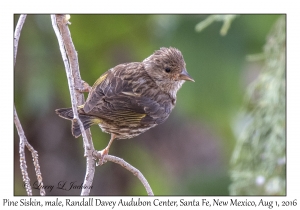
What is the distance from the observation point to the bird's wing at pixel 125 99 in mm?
4004

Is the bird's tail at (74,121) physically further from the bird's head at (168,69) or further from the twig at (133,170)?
the bird's head at (168,69)

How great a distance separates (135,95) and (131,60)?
2481 mm

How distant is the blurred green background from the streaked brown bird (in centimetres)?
155

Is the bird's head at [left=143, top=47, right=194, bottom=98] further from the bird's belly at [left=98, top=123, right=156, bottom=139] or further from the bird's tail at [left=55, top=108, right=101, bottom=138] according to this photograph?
the bird's tail at [left=55, top=108, right=101, bottom=138]

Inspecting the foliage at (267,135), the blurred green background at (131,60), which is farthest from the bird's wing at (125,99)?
the blurred green background at (131,60)

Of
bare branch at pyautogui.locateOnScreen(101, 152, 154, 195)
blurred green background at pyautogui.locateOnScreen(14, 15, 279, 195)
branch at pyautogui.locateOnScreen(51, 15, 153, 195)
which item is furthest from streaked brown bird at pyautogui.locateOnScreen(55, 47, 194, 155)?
blurred green background at pyautogui.locateOnScreen(14, 15, 279, 195)

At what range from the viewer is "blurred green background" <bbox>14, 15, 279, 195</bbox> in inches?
250

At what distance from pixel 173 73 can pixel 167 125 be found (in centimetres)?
313

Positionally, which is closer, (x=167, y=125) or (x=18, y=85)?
(x=18, y=85)

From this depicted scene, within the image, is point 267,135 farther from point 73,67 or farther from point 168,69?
point 73,67

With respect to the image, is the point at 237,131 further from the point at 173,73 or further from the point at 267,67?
the point at 173,73
